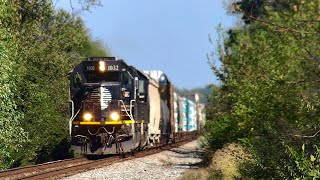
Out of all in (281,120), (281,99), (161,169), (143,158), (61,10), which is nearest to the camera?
(281,120)


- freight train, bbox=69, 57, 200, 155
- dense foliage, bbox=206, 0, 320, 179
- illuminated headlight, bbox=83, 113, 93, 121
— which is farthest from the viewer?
illuminated headlight, bbox=83, 113, 93, 121

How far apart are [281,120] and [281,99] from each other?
103 cm

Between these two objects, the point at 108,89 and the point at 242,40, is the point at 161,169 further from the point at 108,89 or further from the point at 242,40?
the point at 242,40

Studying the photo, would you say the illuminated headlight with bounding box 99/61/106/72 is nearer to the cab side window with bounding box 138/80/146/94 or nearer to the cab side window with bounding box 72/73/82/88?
the cab side window with bounding box 72/73/82/88

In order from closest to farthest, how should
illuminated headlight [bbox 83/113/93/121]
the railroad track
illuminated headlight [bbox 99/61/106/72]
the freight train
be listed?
the railroad track, the freight train, illuminated headlight [bbox 83/113/93/121], illuminated headlight [bbox 99/61/106/72]

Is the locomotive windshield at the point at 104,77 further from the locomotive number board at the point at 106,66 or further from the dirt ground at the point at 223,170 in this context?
the dirt ground at the point at 223,170

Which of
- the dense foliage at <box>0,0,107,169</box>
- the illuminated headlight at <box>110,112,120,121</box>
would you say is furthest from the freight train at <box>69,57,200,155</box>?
the dense foliage at <box>0,0,107,169</box>

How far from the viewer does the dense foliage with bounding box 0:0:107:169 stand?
60.3ft

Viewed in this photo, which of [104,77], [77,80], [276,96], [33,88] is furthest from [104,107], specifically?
[276,96]

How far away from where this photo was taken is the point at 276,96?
1433 centimetres

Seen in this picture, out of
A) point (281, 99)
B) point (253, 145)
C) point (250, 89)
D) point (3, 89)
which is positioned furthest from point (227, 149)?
point (3, 89)

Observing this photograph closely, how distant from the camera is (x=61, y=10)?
34.6 m

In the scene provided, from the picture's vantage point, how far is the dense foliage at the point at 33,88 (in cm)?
1839

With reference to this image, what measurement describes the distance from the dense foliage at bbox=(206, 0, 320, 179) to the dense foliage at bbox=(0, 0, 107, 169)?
722 cm
